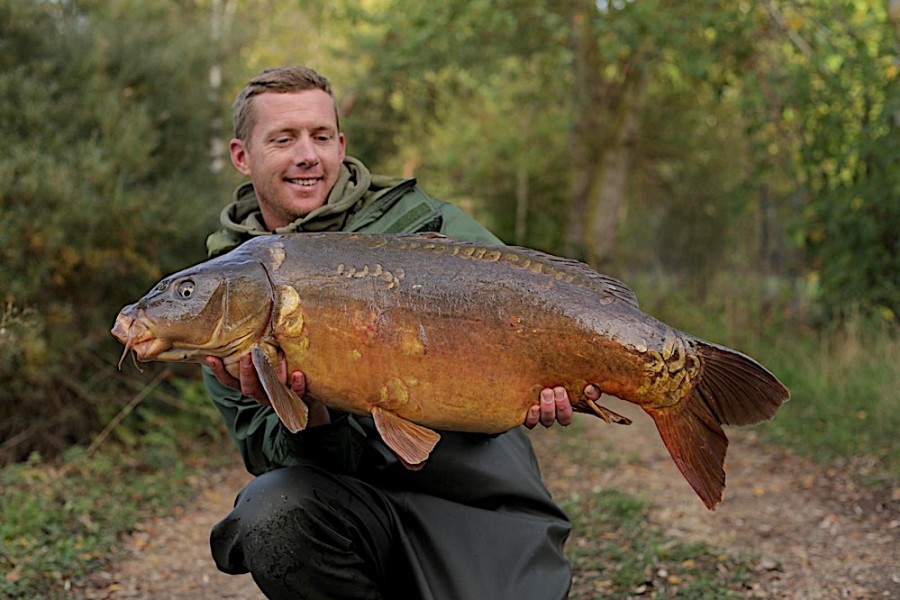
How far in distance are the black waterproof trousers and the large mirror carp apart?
464 mm

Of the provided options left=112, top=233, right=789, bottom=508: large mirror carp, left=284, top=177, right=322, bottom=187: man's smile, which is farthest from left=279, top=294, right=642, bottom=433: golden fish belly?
left=284, top=177, right=322, bottom=187: man's smile

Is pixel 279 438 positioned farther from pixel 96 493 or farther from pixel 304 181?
pixel 96 493

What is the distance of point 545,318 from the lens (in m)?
2.38

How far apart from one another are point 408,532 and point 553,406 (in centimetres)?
71

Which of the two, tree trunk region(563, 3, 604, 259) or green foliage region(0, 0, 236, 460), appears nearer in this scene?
green foliage region(0, 0, 236, 460)

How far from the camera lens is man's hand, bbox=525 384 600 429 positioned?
2402mm

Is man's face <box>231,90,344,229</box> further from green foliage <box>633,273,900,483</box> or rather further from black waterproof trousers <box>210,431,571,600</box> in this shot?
green foliage <box>633,273,900,483</box>

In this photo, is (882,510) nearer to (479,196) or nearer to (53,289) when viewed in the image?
(53,289)

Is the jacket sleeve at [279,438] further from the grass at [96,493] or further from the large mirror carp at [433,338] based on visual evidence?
the grass at [96,493]

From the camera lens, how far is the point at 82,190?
5.68 meters

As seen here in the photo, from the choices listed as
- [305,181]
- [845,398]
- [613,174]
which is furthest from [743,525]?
[613,174]

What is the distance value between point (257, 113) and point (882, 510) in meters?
3.31

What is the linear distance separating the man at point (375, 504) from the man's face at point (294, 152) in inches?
0.6

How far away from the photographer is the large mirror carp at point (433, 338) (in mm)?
2326
